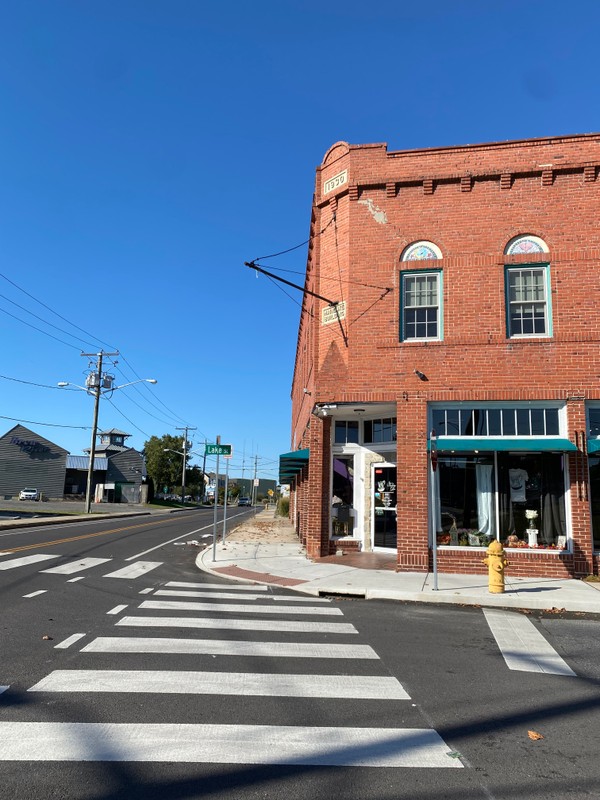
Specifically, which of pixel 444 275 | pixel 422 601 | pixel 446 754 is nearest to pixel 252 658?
pixel 446 754

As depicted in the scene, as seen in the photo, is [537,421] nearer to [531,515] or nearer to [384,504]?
[531,515]

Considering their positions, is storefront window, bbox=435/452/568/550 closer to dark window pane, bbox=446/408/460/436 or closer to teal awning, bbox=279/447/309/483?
dark window pane, bbox=446/408/460/436

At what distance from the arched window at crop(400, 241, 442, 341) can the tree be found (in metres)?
67.3

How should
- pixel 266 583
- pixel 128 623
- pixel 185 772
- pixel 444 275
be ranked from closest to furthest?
pixel 185 772 < pixel 128 623 < pixel 266 583 < pixel 444 275

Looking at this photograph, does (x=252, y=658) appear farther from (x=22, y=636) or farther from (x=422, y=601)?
(x=422, y=601)

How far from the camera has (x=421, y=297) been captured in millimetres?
13922

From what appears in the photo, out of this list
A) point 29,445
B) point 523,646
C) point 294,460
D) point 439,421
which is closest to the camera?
point 523,646

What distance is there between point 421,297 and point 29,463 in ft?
205

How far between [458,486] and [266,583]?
5015 mm

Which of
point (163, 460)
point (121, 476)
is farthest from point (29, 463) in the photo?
point (163, 460)

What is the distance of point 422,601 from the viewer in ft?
32.8

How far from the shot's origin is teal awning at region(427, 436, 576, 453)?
12.2 m

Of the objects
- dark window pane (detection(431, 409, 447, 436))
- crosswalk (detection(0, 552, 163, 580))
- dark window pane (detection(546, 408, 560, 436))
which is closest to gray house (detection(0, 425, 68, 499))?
crosswalk (detection(0, 552, 163, 580))

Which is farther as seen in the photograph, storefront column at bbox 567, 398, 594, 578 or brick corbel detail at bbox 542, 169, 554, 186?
brick corbel detail at bbox 542, 169, 554, 186
